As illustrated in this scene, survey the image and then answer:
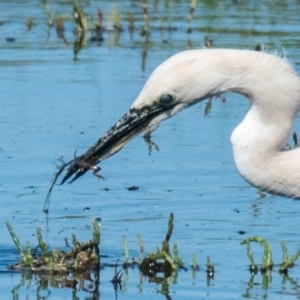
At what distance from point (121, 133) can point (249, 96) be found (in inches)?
26.3

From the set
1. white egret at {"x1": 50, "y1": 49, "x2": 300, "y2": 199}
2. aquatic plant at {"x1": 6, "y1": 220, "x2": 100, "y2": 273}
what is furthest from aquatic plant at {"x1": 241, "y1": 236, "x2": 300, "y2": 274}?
aquatic plant at {"x1": 6, "y1": 220, "x2": 100, "y2": 273}

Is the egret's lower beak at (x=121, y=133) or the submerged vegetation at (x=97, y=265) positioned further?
the submerged vegetation at (x=97, y=265)

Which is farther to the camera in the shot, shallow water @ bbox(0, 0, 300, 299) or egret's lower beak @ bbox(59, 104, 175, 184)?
shallow water @ bbox(0, 0, 300, 299)

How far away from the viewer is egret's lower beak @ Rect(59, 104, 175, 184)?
219 inches

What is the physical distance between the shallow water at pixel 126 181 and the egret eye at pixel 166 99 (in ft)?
3.22

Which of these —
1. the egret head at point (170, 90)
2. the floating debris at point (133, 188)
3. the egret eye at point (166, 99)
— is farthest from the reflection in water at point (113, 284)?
the floating debris at point (133, 188)

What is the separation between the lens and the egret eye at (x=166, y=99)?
542 centimetres

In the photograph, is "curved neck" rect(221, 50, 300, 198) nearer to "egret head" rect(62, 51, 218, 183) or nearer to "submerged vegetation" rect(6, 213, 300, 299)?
"egret head" rect(62, 51, 218, 183)

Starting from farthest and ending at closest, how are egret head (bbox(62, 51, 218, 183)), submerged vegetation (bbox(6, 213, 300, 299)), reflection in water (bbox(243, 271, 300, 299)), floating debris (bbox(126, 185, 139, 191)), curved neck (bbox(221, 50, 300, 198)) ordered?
floating debris (bbox(126, 185, 139, 191)), submerged vegetation (bbox(6, 213, 300, 299)), reflection in water (bbox(243, 271, 300, 299)), curved neck (bbox(221, 50, 300, 198)), egret head (bbox(62, 51, 218, 183))

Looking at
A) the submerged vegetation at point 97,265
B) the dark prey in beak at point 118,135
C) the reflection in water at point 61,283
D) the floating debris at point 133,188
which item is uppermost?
the dark prey in beak at point 118,135

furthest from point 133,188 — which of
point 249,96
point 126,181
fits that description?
point 249,96

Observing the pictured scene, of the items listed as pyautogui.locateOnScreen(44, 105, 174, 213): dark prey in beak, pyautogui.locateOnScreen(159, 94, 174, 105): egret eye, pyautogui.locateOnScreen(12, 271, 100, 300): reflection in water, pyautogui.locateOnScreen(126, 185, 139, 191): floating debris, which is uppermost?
pyautogui.locateOnScreen(159, 94, 174, 105): egret eye

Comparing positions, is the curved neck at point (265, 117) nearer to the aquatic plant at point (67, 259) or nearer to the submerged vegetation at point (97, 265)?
the submerged vegetation at point (97, 265)

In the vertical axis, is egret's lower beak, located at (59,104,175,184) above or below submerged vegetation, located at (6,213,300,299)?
above
